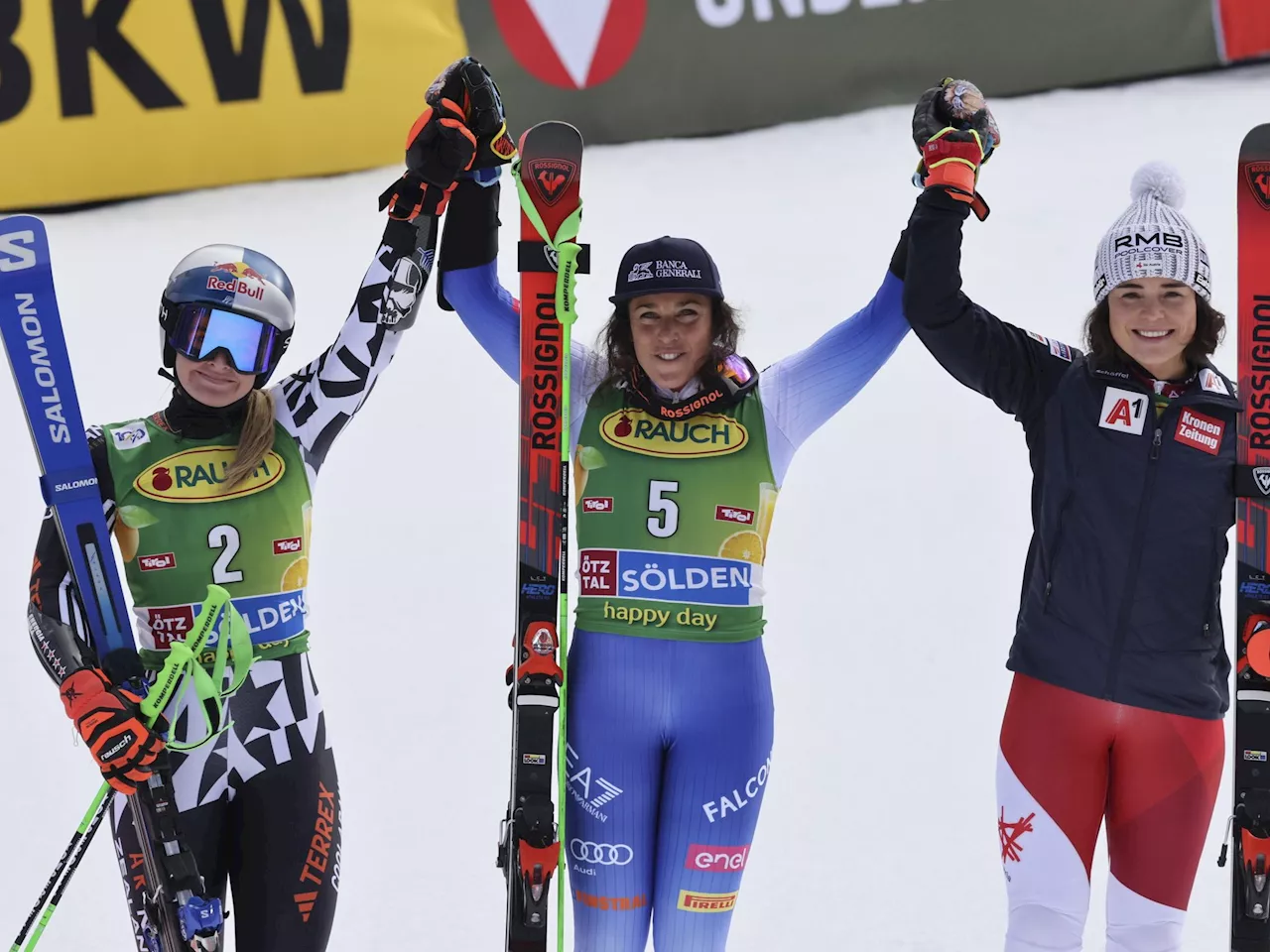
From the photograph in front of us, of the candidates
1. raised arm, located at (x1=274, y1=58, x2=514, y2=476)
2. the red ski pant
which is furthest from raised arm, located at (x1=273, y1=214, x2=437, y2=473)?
the red ski pant

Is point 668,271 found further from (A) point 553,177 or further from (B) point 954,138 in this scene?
(B) point 954,138

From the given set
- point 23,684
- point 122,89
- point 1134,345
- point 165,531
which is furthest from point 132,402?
point 1134,345

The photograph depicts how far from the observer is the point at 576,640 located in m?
3.16

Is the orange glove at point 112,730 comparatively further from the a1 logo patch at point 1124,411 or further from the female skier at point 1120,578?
the a1 logo patch at point 1124,411

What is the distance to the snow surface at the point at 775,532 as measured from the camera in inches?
172

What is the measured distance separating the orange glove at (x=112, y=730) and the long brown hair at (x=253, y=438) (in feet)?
1.51

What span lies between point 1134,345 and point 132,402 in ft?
14.4

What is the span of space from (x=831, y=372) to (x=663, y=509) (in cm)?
44

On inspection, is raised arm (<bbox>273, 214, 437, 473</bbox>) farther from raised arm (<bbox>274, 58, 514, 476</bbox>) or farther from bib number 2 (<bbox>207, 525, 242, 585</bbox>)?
bib number 2 (<bbox>207, 525, 242, 585</bbox>)

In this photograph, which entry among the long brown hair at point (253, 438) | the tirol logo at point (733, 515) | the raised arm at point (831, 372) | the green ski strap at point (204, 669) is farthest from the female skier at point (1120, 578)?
the green ski strap at point (204, 669)

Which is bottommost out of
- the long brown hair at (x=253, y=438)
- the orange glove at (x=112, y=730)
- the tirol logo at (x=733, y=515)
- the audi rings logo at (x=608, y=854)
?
the audi rings logo at (x=608, y=854)

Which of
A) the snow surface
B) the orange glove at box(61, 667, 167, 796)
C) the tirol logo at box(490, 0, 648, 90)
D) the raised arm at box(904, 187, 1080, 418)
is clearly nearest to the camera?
the orange glove at box(61, 667, 167, 796)

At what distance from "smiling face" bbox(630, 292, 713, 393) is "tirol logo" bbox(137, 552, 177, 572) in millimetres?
992

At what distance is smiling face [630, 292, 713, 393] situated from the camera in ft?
10.1
